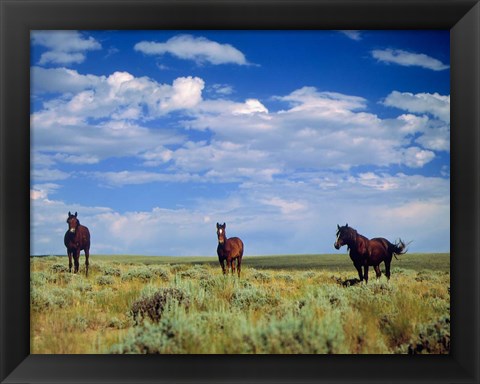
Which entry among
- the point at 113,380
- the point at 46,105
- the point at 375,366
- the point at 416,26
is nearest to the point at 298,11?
the point at 416,26

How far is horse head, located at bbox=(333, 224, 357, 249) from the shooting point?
6.00m

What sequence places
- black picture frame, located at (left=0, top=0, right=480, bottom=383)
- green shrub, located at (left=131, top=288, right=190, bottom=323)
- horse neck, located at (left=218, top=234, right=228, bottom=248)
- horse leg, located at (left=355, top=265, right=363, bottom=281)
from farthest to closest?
1. horse leg, located at (left=355, top=265, right=363, bottom=281)
2. horse neck, located at (left=218, top=234, right=228, bottom=248)
3. green shrub, located at (left=131, top=288, right=190, bottom=323)
4. black picture frame, located at (left=0, top=0, right=480, bottom=383)

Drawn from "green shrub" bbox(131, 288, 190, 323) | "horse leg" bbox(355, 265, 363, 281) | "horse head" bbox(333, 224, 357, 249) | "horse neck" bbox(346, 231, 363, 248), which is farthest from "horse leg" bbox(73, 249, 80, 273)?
"horse leg" bbox(355, 265, 363, 281)

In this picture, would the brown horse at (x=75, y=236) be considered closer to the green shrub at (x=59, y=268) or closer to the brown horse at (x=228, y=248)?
the green shrub at (x=59, y=268)

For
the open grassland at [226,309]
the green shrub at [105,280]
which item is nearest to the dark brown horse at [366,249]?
the open grassland at [226,309]

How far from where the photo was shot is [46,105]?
5844mm

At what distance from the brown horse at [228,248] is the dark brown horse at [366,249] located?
1.09 m

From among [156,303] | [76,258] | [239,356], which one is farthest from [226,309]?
[76,258]

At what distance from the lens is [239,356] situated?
5430 mm

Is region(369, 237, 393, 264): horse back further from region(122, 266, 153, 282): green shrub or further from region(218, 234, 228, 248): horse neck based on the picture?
region(122, 266, 153, 282): green shrub

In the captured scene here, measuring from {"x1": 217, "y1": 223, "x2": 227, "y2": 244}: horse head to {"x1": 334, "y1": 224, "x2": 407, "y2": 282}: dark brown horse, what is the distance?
1257 mm

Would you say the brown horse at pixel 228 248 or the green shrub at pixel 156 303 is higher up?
the brown horse at pixel 228 248

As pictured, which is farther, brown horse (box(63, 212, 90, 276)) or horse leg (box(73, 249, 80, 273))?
horse leg (box(73, 249, 80, 273))

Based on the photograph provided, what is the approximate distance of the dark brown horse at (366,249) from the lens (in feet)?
19.7
